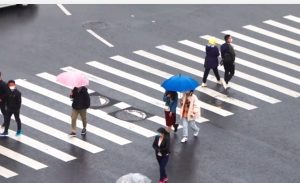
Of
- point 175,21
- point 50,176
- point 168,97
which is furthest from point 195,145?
point 175,21

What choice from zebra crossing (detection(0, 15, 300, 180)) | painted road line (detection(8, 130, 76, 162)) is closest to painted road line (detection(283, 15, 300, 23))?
zebra crossing (detection(0, 15, 300, 180))

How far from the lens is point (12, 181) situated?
22.4 metres

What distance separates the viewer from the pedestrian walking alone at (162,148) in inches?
856

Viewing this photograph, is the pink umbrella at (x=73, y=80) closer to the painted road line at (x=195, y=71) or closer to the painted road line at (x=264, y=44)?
the painted road line at (x=195, y=71)

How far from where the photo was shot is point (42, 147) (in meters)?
24.1

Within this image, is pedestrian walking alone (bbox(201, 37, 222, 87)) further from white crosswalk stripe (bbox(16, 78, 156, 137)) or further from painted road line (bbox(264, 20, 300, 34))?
painted road line (bbox(264, 20, 300, 34))

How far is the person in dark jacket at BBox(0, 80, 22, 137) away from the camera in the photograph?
24219 mm

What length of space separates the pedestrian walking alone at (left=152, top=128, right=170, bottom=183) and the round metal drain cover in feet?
12.5

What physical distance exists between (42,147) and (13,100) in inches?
52.9

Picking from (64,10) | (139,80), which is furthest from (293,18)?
(64,10)

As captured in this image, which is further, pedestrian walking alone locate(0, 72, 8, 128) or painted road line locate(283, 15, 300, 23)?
painted road line locate(283, 15, 300, 23)

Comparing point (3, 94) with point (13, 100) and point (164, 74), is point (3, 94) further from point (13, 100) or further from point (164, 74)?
point (164, 74)

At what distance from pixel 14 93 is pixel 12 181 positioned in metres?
2.69

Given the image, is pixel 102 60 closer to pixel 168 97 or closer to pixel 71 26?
pixel 71 26
